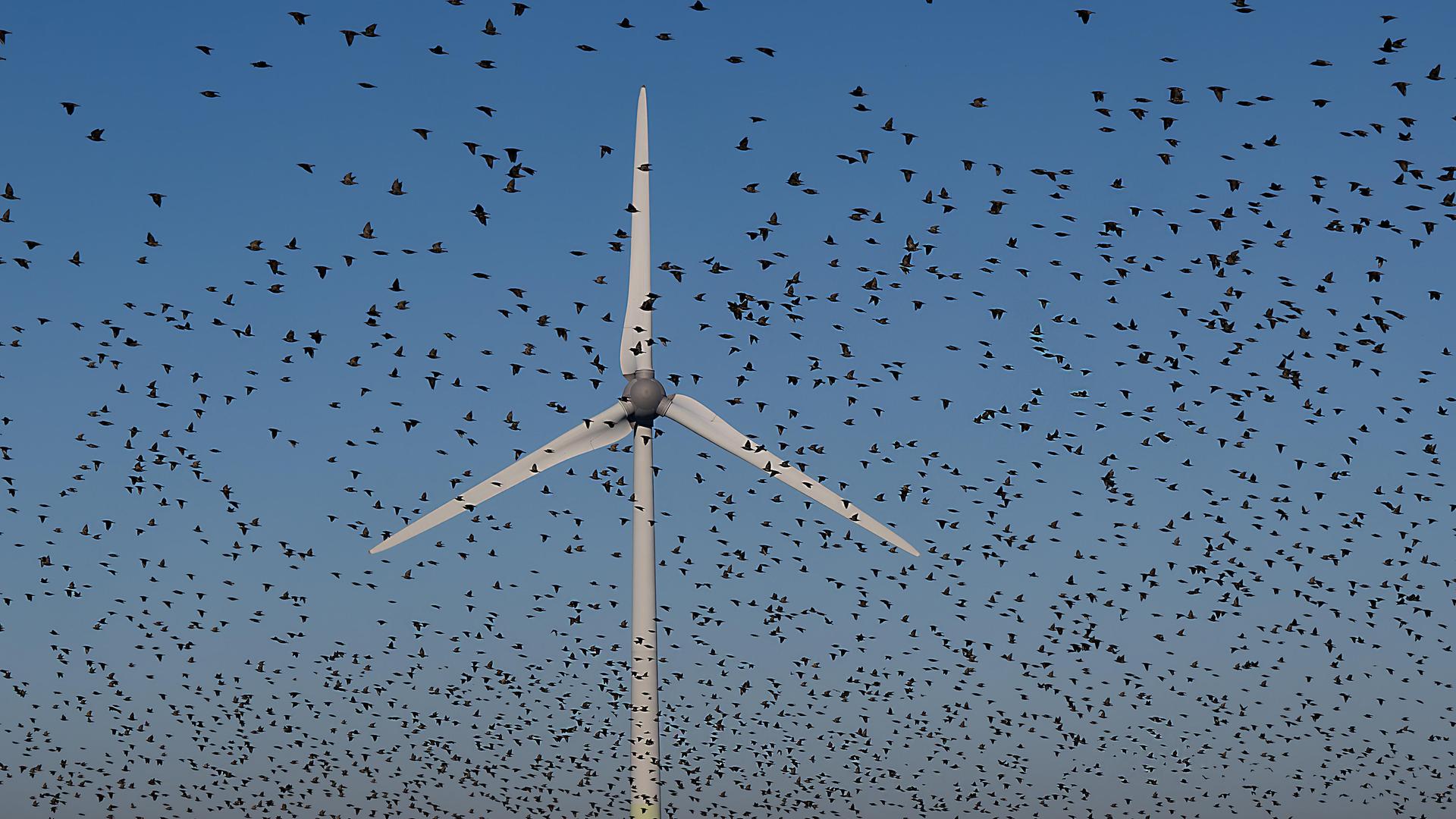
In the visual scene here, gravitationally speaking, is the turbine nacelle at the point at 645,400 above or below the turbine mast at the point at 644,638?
above

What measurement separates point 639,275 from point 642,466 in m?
9.92

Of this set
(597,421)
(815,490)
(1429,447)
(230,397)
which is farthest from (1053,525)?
(230,397)

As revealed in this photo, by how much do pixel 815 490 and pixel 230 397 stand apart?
2933 centimetres

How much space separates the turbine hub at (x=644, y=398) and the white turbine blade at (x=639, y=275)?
1.60m

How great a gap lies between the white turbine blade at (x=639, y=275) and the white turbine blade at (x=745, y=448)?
2.91 m

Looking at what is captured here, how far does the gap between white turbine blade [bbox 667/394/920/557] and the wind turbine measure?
0.04 metres

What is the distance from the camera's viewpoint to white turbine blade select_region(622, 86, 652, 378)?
82.3 m

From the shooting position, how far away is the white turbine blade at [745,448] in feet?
264

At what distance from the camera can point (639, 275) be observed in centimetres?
8481

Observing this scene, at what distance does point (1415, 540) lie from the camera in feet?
253

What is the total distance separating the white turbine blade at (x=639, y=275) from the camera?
82.3 meters

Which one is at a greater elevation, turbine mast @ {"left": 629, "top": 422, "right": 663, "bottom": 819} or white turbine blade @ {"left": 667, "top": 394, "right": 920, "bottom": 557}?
white turbine blade @ {"left": 667, "top": 394, "right": 920, "bottom": 557}

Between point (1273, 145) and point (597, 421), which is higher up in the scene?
point (1273, 145)

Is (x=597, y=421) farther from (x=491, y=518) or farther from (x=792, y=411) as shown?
(x=792, y=411)
